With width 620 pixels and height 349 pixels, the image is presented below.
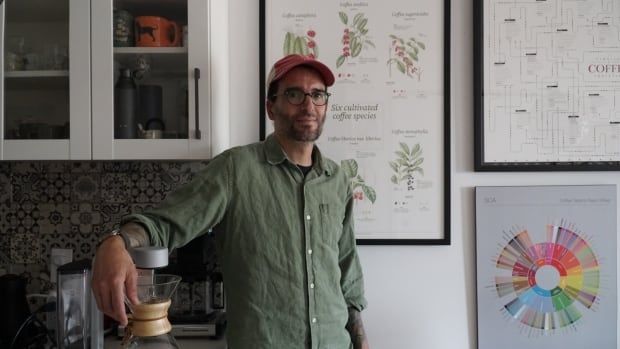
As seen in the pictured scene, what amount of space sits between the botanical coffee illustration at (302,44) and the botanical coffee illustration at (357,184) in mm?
412

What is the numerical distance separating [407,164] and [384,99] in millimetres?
253

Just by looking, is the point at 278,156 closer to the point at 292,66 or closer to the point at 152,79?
the point at 292,66

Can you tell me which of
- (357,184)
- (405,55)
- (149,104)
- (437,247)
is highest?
(405,55)

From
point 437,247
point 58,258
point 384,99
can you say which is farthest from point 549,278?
point 58,258

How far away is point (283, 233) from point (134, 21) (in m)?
0.84

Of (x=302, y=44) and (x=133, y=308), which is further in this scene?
(x=302, y=44)

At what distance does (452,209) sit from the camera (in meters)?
1.83

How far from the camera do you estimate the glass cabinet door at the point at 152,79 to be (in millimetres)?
1528

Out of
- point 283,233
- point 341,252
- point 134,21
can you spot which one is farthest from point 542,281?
point 134,21

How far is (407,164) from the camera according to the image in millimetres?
1808

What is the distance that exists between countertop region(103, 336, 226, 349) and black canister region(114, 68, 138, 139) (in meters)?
0.65

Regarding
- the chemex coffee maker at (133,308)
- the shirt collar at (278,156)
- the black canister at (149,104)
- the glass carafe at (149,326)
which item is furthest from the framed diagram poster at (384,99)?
the glass carafe at (149,326)

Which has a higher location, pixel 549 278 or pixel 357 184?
pixel 357 184

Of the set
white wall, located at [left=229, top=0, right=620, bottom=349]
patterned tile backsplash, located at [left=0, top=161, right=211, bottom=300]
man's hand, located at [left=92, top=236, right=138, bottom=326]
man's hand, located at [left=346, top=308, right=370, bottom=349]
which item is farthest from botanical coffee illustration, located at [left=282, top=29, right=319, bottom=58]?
man's hand, located at [left=92, top=236, right=138, bottom=326]
